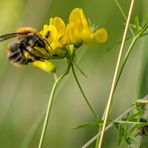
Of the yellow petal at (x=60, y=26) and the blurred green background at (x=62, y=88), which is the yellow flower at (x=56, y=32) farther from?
the blurred green background at (x=62, y=88)

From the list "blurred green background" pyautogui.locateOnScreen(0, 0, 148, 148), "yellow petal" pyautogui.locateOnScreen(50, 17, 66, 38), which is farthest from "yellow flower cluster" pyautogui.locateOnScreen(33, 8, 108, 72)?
"blurred green background" pyautogui.locateOnScreen(0, 0, 148, 148)

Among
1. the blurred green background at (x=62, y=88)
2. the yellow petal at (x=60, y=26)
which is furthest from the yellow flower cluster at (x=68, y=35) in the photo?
the blurred green background at (x=62, y=88)

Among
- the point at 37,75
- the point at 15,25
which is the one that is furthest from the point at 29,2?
the point at 37,75

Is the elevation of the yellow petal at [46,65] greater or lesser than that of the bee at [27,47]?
lesser

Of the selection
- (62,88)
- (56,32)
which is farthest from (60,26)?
(62,88)

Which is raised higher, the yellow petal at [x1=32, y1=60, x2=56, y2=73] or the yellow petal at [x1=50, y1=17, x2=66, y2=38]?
the yellow petal at [x1=50, y1=17, x2=66, y2=38]

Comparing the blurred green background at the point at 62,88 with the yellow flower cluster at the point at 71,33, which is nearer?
the yellow flower cluster at the point at 71,33

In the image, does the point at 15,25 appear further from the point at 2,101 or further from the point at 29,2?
the point at 2,101

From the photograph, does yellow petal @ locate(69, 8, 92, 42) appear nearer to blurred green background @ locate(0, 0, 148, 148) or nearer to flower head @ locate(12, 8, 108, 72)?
flower head @ locate(12, 8, 108, 72)
